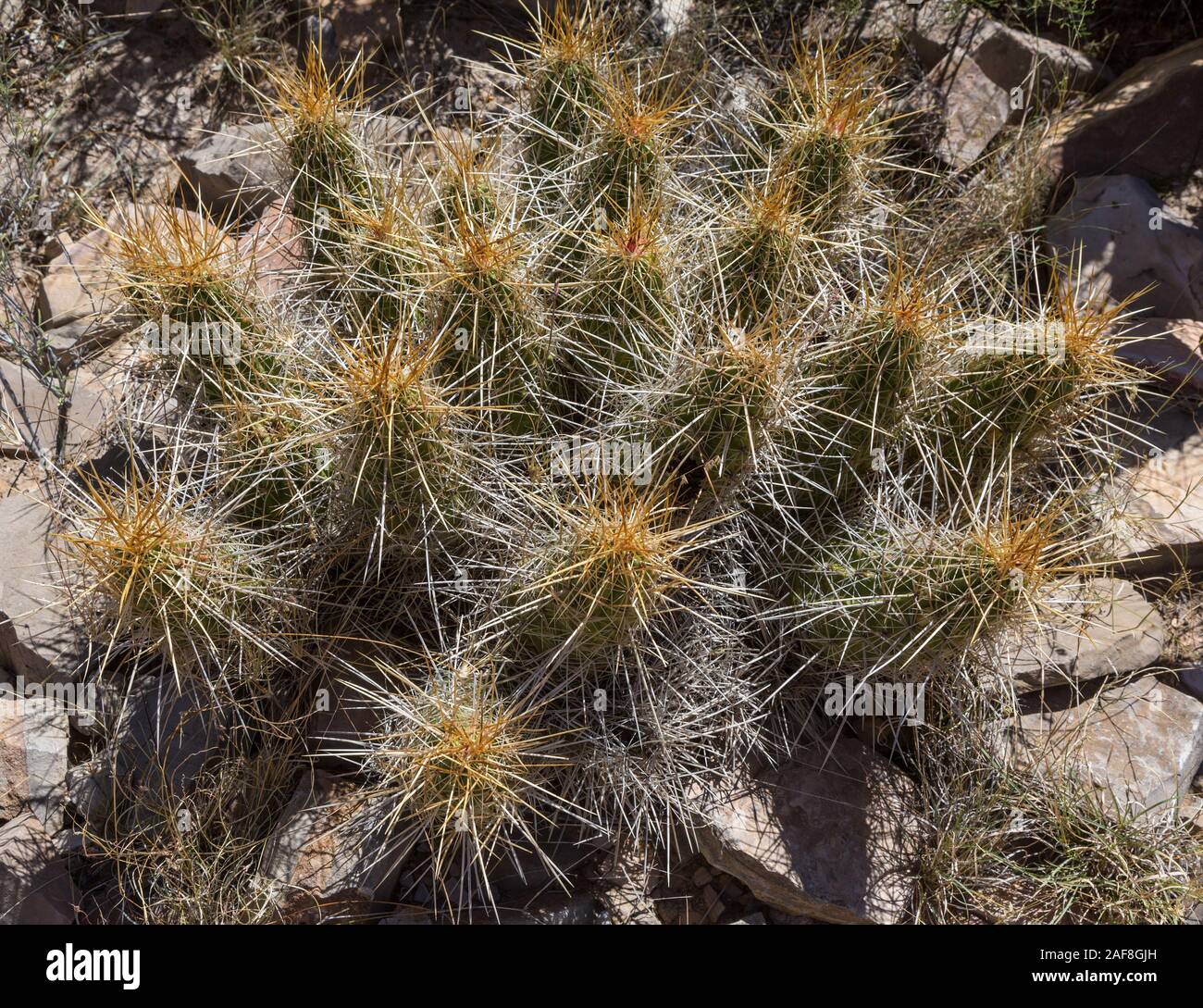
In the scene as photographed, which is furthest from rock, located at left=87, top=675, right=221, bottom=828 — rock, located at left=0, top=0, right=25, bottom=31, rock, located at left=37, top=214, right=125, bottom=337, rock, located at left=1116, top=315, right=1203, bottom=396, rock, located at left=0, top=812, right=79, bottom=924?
rock, located at left=1116, top=315, right=1203, bottom=396

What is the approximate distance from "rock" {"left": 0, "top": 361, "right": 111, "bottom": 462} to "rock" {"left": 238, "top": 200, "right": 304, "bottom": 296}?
74 cm

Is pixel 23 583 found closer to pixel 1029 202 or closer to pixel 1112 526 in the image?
pixel 1112 526

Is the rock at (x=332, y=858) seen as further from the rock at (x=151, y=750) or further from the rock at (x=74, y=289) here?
the rock at (x=74, y=289)

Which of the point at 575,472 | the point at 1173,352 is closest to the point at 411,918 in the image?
the point at 575,472

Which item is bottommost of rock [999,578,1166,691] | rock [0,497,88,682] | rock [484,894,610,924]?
rock [484,894,610,924]

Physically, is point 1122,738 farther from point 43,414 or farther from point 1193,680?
point 43,414

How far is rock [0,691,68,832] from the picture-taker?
3174 millimetres

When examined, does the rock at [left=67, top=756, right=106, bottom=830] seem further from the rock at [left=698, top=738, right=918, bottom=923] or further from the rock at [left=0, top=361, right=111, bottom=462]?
the rock at [left=698, top=738, right=918, bottom=923]

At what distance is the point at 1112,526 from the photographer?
3.62 meters

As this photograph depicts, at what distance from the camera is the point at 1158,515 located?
→ 3.69 metres

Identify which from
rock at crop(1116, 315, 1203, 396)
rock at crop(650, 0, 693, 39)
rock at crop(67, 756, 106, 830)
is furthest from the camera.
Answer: rock at crop(650, 0, 693, 39)

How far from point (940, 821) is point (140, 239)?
9.84 feet

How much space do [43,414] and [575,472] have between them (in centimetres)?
226

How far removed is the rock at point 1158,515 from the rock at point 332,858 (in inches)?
107
